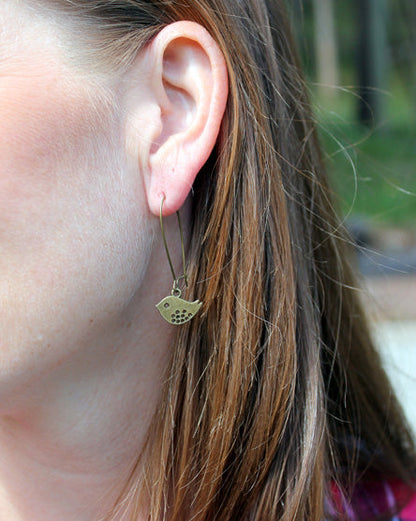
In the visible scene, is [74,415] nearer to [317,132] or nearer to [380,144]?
[317,132]

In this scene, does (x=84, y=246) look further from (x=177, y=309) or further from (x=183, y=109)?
(x=183, y=109)

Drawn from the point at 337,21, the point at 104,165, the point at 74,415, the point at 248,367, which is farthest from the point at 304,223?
the point at 337,21

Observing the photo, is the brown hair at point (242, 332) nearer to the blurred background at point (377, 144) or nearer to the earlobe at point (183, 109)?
the earlobe at point (183, 109)

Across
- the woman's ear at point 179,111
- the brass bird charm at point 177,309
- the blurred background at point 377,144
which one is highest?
the woman's ear at point 179,111

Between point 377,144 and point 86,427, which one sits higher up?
point 86,427

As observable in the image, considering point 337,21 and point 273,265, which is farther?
point 337,21

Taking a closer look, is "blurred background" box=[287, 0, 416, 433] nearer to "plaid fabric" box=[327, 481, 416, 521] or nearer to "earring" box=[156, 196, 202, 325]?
"plaid fabric" box=[327, 481, 416, 521]

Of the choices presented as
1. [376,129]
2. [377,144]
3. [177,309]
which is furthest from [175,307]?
[377,144]

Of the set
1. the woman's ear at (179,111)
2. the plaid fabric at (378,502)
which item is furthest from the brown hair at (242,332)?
the plaid fabric at (378,502)
